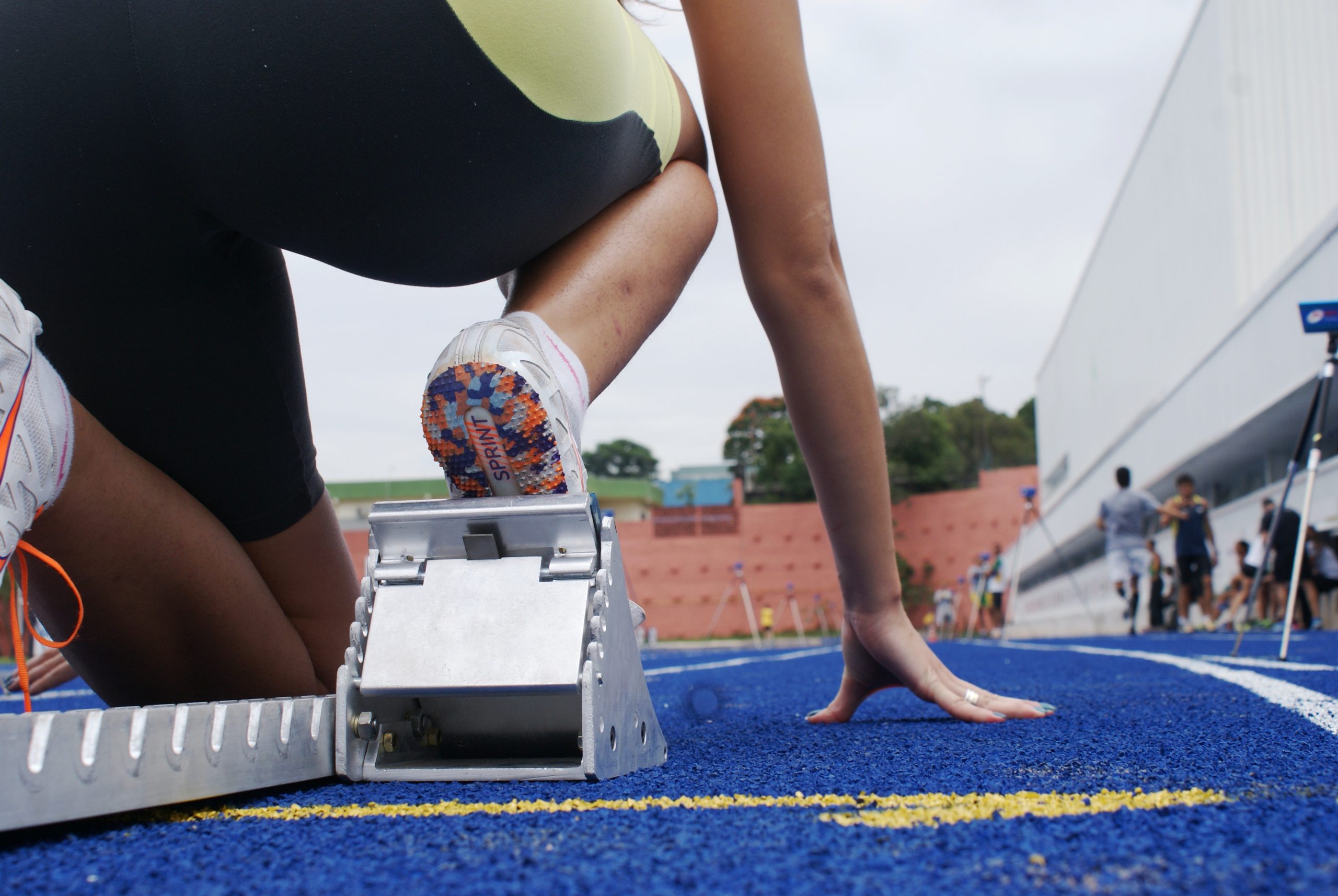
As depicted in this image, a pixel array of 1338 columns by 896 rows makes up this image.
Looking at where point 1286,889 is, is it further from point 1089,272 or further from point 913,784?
point 1089,272

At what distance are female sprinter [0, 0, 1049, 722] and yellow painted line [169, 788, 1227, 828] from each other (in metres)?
0.27

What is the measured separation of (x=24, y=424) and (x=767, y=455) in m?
37.3

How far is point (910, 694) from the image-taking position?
7.23ft

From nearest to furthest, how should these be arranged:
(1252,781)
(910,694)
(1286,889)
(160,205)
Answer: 1. (1286,889)
2. (1252,781)
3. (160,205)
4. (910,694)

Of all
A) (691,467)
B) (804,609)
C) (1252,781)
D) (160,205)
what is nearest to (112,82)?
(160,205)

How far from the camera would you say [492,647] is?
777 millimetres

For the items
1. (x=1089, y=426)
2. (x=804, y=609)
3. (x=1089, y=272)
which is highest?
(x=1089, y=272)

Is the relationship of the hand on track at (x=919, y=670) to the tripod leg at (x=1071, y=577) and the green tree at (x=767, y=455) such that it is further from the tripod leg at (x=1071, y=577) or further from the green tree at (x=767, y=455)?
the green tree at (x=767, y=455)

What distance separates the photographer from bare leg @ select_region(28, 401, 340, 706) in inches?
35.8

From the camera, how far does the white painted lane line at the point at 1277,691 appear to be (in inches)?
48.3

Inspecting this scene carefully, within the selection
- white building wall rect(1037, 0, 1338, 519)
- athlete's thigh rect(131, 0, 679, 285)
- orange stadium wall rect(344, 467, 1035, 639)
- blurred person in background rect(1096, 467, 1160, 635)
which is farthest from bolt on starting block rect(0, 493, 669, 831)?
orange stadium wall rect(344, 467, 1035, 639)

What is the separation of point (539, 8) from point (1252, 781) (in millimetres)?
833

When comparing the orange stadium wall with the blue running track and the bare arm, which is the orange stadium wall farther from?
the blue running track

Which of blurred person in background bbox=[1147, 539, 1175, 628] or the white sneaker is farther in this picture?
blurred person in background bbox=[1147, 539, 1175, 628]
